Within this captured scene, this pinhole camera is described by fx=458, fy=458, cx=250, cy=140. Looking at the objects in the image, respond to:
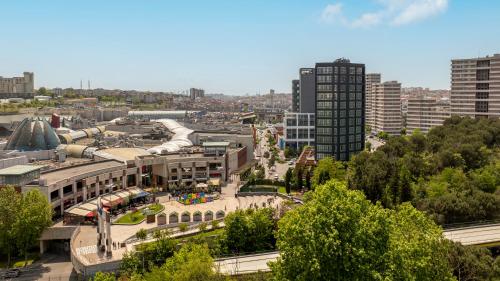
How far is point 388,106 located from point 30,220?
328 feet

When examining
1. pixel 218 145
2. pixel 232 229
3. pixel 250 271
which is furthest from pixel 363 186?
pixel 218 145

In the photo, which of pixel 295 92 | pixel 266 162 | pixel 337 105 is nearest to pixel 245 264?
pixel 337 105

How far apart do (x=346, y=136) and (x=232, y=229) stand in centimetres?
4364

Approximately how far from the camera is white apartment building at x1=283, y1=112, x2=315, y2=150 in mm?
95062

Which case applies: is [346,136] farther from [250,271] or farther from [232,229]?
[250,271]

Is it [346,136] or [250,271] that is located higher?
[346,136]

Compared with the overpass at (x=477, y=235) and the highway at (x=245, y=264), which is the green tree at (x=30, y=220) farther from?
the overpass at (x=477, y=235)

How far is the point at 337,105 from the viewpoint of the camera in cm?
7031

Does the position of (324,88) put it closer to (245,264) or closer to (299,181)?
(299,181)

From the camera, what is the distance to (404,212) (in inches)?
904

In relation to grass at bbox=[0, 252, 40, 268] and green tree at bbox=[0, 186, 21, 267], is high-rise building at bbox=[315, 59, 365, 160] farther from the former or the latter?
green tree at bbox=[0, 186, 21, 267]

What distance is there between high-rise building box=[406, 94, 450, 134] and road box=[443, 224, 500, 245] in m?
81.7

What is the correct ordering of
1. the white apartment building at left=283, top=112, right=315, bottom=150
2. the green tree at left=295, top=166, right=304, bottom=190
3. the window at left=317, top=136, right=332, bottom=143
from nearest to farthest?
the green tree at left=295, top=166, right=304, bottom=190, the window at left=317, top=136, right=332, bottom=143, the white apartment building at left=283, top=112, right=315, bottom=150

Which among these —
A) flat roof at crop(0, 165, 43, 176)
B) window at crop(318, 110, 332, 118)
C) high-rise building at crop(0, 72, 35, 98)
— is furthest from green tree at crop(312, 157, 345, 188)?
high-rise building at crop(0, 72, 35, 98)
